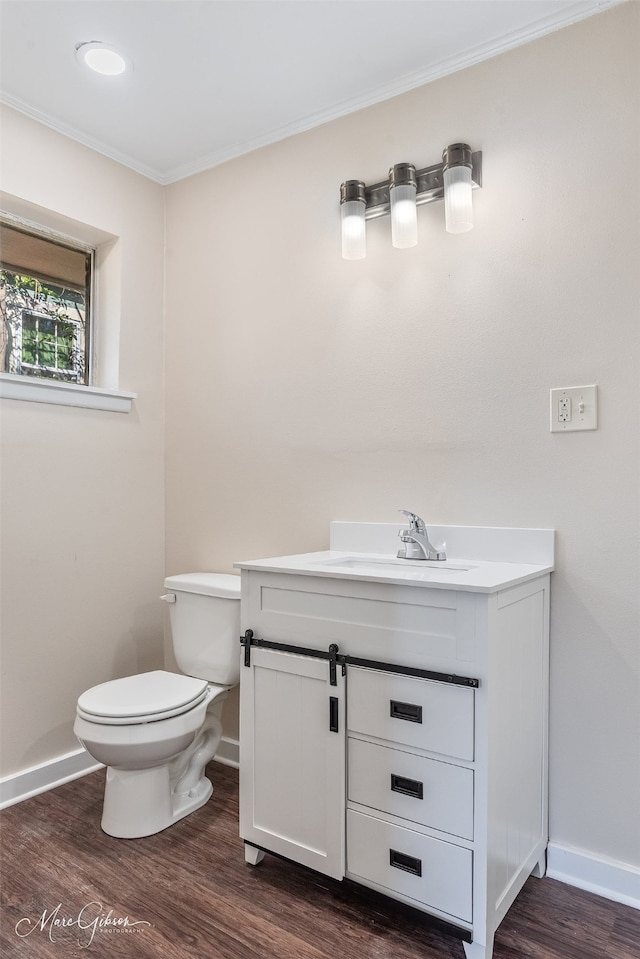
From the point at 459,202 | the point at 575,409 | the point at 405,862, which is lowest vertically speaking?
the point at 405,862

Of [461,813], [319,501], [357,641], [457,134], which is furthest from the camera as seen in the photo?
[319,501]

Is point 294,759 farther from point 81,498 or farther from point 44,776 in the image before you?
point 81,498

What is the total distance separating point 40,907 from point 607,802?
4.75 feet

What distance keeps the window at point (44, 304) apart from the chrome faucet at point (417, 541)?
1.46 m

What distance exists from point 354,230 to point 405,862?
1.76 metres

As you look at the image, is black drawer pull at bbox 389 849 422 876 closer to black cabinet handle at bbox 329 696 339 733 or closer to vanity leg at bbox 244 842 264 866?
black cabinet handle at bbox 329 696 339 733

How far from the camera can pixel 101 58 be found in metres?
1.88

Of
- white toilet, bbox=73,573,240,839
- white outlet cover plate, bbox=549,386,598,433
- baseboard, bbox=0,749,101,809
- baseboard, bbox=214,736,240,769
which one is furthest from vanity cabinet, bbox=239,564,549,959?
baseboard, bbox=0,749,101,809

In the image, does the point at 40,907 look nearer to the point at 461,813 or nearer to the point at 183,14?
the point at 461,813

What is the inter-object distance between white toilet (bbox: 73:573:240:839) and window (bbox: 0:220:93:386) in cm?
95

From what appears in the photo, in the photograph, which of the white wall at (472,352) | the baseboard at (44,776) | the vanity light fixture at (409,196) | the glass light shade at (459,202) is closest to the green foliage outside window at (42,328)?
the white wall at (472,352)

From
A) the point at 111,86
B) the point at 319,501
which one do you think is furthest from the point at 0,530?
the point at 111,86

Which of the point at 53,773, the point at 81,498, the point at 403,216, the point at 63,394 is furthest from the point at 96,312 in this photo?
the point at 53,773

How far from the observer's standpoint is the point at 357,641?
4.81 ft
